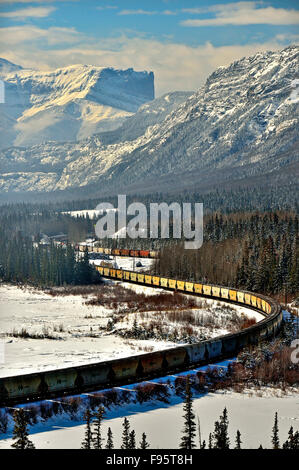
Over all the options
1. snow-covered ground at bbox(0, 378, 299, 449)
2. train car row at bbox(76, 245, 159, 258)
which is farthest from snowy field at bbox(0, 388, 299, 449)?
train car row at bbox(76, 245, 159, 258)

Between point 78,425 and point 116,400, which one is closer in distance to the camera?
point 78,425

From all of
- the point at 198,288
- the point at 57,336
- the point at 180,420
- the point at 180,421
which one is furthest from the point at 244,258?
the point at 180,421

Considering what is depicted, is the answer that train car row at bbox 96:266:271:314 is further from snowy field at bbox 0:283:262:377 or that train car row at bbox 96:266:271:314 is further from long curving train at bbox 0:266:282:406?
long curving train at bbox 0:266:282:406

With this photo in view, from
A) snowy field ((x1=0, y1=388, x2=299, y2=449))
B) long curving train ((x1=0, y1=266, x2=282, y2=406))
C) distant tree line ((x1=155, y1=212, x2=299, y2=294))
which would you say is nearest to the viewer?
snowy field ((x1=0, y1=388, x2=299, y2=449))

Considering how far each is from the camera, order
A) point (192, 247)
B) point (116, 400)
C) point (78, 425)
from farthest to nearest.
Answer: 1. point (192, 247)
2. point (116, 400)
3. point (78, 425)

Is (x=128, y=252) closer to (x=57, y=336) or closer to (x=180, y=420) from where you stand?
(x=57, y=336)

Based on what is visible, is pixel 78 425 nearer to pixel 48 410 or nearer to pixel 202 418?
pixel 48 410
